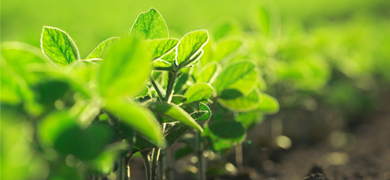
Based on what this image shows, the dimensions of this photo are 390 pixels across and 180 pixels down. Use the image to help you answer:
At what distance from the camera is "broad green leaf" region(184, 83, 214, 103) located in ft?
2.21

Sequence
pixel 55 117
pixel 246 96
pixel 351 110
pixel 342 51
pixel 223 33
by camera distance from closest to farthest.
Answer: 1. pixel 55 117
2. pixel 246 96
3. pixel 223 33
4. pixel 342 51
5. pixel 351 110

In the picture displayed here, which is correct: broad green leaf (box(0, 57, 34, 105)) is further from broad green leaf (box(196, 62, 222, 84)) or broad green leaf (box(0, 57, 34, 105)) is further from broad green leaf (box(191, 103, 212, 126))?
broad green leaf (box(196, 62, 222, 84))

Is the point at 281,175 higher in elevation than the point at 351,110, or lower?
lower

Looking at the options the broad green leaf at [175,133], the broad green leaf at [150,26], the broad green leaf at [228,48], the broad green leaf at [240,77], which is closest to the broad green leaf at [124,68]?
the broad green leaf at [150,26]

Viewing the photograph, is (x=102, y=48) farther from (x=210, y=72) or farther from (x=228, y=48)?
(x=228, y=48)

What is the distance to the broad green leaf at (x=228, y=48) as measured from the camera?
0.97 meters

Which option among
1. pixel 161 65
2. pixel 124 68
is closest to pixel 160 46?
pixel 161 65

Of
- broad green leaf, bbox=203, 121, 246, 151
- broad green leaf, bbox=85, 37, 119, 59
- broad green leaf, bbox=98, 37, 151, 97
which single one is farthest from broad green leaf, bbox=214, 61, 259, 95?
broad green leaf, bbox=98, 37, 151, 97

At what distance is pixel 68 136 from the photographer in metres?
0.38

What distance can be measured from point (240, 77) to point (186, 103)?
210 mm

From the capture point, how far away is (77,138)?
1.27ft

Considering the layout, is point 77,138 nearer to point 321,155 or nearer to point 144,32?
point 144,32

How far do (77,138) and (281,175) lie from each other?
1163 millimetres

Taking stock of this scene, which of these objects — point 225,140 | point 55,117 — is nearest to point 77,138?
point 55,117
